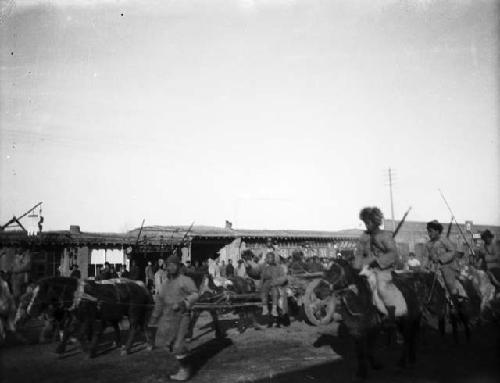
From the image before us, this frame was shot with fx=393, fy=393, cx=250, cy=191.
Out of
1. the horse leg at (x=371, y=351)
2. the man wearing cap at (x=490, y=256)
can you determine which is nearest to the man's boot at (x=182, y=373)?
the horse leg at (x=371, y=351)

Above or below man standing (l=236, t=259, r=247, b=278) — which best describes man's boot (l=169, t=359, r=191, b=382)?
below

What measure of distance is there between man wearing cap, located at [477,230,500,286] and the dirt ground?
1.65 meters

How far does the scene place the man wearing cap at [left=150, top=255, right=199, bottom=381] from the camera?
6.82 meters

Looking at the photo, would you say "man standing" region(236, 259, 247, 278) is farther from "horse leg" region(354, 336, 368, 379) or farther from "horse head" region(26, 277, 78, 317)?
"horse leg" region(354, 336, 368, 379)

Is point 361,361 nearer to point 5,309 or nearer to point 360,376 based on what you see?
point 360,376

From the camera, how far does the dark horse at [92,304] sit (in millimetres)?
9000

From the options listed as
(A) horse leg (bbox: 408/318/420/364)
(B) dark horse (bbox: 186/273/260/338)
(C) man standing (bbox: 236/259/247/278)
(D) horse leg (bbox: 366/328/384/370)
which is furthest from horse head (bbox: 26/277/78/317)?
(C) man standing (bbox: 236/259/247/278)

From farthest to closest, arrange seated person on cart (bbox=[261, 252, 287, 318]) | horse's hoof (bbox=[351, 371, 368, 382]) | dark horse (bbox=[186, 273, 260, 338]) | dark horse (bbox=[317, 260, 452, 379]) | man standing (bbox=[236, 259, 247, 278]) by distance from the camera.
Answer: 1. man standing (bbox=[236, 259, 247, 278])
2. seated person on cart (bbox=[261, 252, 287, 318])
3. dark horse (bbox=[186, 273, 260, 338])
4. dark horse (bbox=[317, 260, 452, 379])
5. horse's hoof (bbox=[351, 371, 368, 382])

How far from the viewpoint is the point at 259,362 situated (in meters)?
8.13

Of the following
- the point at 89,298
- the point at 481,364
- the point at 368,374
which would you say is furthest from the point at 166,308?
the point at 481,364

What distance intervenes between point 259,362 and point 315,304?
15.6 feet

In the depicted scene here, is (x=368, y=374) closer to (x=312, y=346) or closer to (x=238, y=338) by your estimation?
(x=312, y=346)

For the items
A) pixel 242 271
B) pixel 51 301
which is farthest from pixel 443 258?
pixel 51 301

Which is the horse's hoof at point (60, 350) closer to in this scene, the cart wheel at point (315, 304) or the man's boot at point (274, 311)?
the man's boot at point (274, 311)
